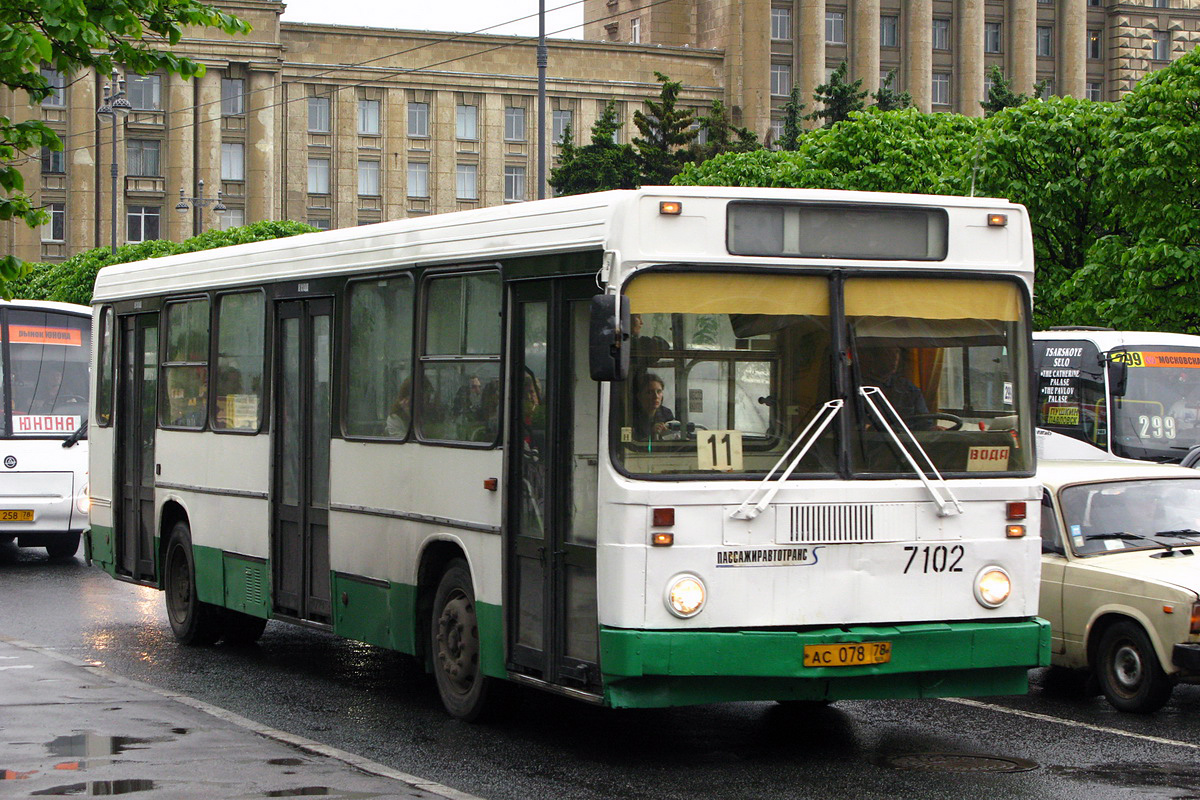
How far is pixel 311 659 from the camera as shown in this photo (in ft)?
42.2

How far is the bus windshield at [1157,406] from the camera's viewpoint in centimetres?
2473

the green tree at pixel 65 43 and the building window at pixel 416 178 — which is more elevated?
the building window at pixel 416 178

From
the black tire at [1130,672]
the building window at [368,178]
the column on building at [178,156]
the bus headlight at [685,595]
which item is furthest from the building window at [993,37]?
the bus headlight at [685,595]

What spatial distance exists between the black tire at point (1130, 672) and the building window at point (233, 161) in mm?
86450

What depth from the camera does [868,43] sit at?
109188mm

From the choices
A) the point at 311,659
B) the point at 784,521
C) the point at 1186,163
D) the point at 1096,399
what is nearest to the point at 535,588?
the point at 784,521

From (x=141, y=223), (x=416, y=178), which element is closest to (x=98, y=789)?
(x=141, y=223)

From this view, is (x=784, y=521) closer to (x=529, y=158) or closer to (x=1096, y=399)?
(x=1096, y=399)

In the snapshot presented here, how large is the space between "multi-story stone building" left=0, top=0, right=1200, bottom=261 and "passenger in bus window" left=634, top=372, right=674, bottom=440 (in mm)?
77349

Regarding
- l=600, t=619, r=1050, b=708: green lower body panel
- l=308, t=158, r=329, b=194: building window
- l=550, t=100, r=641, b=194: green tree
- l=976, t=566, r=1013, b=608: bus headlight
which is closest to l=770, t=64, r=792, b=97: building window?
l=308, t=158, r=329, b=194: building window

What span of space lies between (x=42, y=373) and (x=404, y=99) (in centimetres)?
7774

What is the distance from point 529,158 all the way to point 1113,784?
305 feet

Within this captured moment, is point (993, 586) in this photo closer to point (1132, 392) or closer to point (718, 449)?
point (718, 449)

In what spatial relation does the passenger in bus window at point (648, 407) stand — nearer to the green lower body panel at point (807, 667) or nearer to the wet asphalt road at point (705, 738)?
the green lower body panel at point (807, 667)
